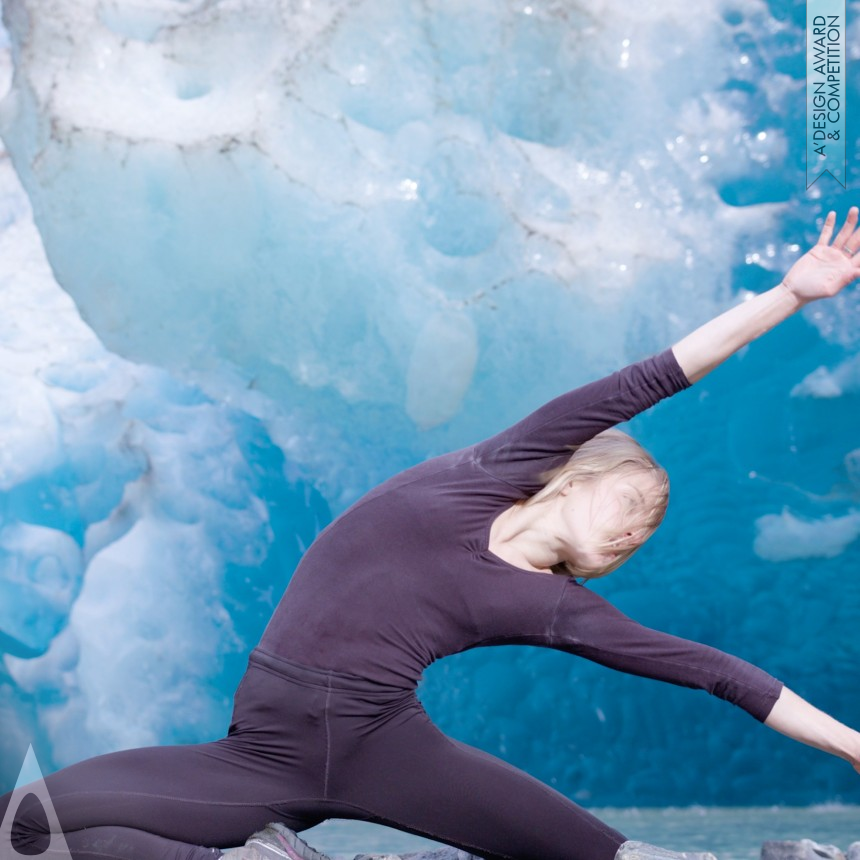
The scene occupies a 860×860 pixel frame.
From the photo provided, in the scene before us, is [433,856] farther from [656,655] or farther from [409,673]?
[656,655]

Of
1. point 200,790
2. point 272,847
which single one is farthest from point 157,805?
point 272,847

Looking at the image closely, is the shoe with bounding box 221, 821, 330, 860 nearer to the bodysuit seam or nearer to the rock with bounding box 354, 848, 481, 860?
the bodysuit seam

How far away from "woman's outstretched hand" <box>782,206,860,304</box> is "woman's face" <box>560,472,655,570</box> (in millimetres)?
330

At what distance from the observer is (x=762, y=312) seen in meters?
1.33

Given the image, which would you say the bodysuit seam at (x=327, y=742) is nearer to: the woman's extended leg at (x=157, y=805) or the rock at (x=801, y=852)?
the woman's extended leg at (x=157, y=805)

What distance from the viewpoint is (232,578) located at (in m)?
3.21

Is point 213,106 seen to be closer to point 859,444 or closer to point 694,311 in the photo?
point 694,311

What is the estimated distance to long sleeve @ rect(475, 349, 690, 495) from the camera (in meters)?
1.33

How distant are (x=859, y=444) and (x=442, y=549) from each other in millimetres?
2137

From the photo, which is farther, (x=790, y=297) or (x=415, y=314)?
(x=415, y=314)

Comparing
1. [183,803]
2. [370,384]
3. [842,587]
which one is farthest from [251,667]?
[842,587]

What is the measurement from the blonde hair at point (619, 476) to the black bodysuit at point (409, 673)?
44mm

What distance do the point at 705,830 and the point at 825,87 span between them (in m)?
2.19

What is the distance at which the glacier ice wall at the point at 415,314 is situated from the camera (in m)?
3.06
